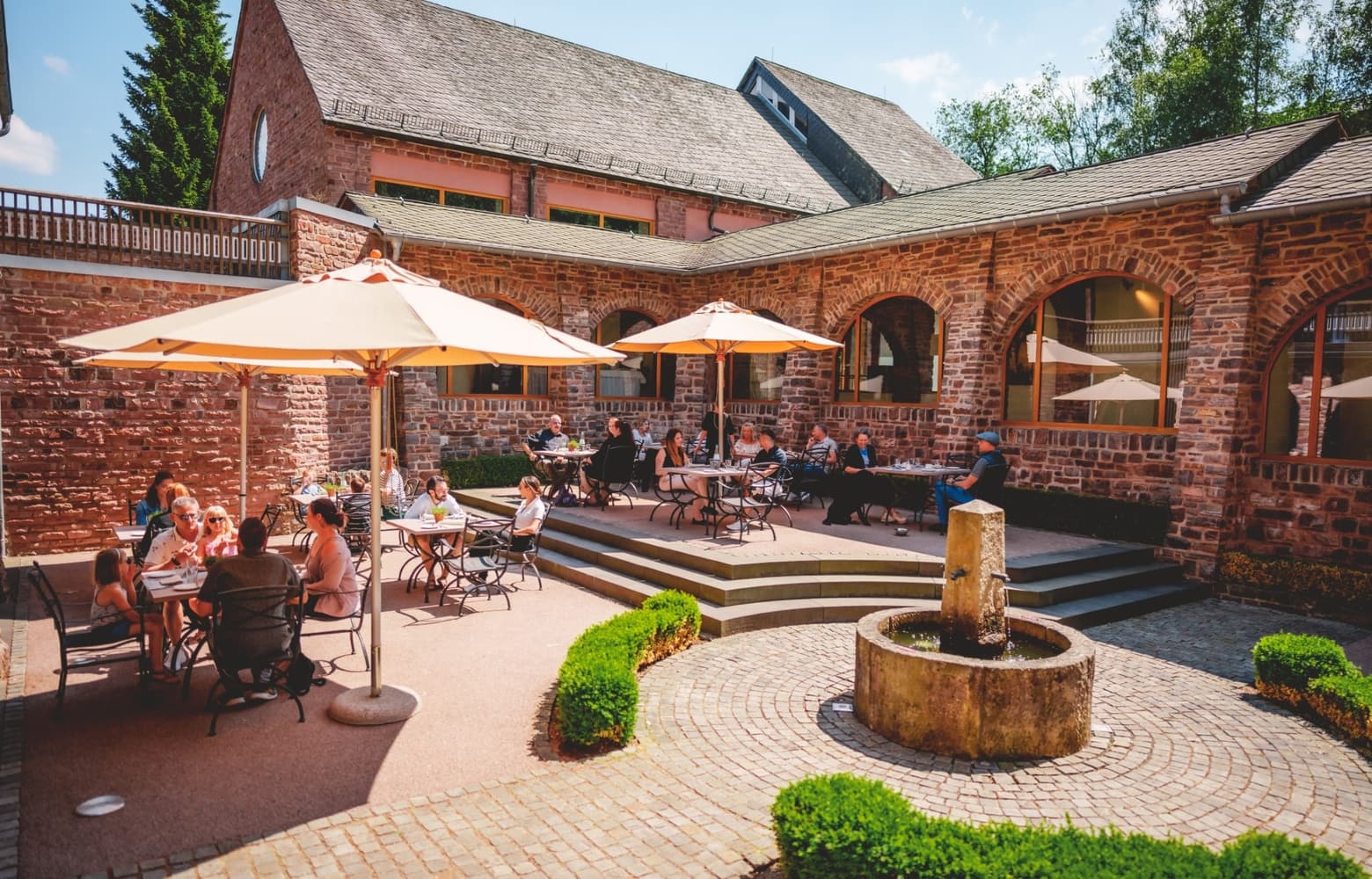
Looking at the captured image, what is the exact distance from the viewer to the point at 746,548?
8.77 metres

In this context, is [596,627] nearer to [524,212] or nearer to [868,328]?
[868,328]

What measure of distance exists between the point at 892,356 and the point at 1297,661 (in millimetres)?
8747

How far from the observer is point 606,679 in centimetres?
478

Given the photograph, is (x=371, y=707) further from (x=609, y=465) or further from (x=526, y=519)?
(x=609, y=465)

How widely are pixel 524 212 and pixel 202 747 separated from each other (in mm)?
15201

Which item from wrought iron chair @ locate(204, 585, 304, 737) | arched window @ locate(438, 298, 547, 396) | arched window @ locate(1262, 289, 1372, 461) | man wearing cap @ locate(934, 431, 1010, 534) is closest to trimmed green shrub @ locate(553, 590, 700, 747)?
wrought iron chair @ locate(204, 585, 304, 737)

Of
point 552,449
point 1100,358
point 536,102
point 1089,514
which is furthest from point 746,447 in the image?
point 536,102

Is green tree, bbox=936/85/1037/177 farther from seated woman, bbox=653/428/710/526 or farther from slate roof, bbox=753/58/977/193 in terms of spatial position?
seated woman, bbox=653/428/710/526

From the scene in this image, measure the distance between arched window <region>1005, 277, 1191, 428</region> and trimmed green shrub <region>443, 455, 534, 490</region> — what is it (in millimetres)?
8371

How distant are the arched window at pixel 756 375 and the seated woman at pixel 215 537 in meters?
11.0

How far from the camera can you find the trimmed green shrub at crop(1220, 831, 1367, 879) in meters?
2.85

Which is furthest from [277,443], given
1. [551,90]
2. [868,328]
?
[551,90]

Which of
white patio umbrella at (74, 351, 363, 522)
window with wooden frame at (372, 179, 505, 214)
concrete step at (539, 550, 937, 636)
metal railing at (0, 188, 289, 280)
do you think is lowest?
concrete step at (539, 550, 937, 636)

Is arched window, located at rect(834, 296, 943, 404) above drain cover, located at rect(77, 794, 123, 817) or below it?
above
